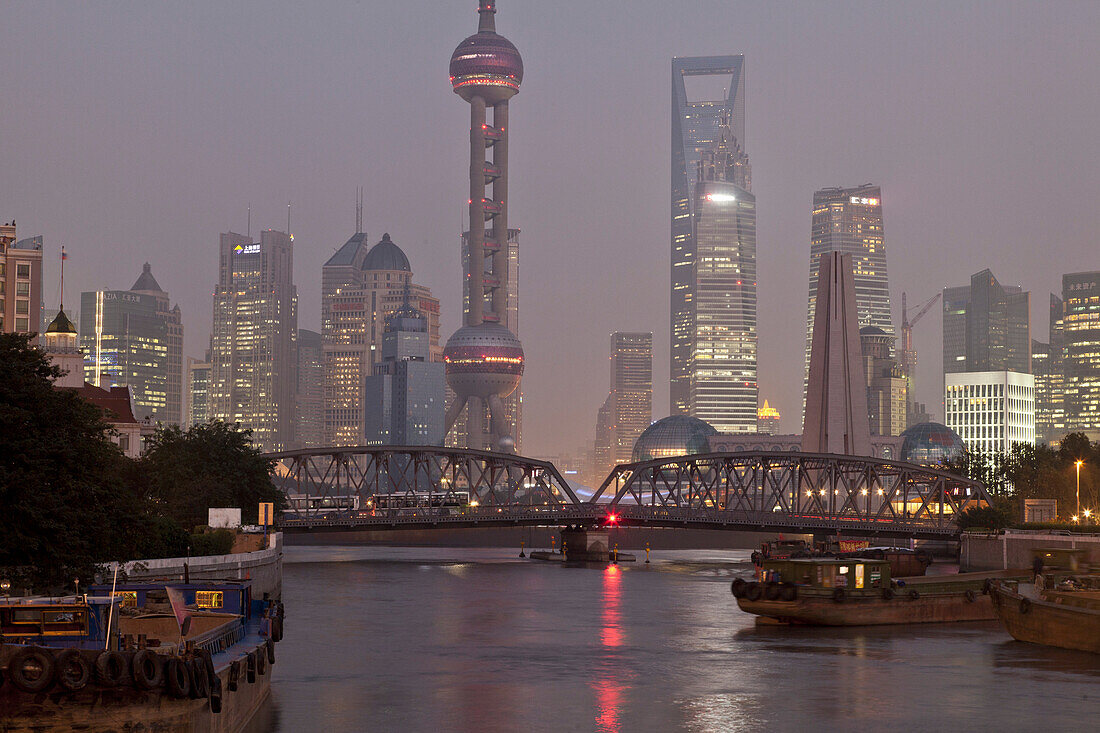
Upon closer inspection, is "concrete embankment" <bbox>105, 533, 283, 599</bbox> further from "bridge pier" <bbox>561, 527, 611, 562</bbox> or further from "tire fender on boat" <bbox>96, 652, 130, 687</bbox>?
Result: "bridge pier" <bbox>561, 527, 611, 562</bbox>

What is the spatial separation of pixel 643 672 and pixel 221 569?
104ft

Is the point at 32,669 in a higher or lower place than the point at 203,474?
lower

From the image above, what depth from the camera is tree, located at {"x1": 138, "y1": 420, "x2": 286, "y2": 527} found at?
11269cm

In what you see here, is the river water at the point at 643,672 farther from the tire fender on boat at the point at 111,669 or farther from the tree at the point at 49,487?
the tire fender on boat at the point at 111,669

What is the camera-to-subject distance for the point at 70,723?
32.2m

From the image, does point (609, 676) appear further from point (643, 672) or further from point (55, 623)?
point (55, 623)

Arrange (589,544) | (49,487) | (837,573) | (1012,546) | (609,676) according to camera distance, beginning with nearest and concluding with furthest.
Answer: (49,487) → (609,676) → (837,573) → (1012,546) → (589,544)

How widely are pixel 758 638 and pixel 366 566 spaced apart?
8738 cm

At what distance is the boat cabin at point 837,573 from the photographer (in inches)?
3135

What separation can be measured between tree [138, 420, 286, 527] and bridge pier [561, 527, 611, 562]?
41060 mm

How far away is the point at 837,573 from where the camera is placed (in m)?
80.1

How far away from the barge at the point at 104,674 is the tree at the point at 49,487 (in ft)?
34.2

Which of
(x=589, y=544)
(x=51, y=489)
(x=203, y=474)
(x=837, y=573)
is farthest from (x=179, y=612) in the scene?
(x=589, y=544)

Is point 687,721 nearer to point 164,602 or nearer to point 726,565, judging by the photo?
point 164,602
